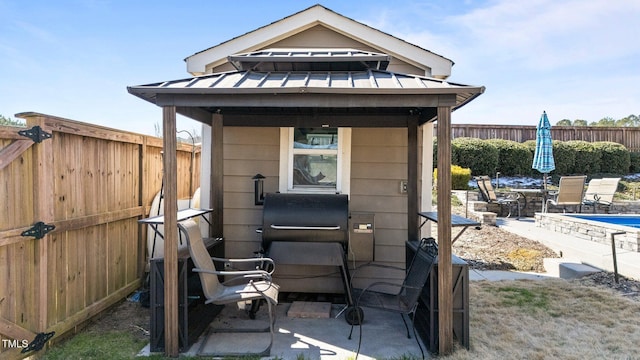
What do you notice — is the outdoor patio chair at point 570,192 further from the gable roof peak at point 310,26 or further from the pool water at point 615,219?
the gable roof peak at point 310,26

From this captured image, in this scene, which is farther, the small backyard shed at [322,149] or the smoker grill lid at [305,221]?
the small backyard shed at [322,149]

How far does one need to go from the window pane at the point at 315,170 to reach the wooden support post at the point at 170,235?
175 centimetres

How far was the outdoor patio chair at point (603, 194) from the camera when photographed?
9609mm

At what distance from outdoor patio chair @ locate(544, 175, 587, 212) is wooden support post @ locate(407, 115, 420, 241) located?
7.06m

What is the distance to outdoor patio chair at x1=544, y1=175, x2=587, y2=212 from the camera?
913 centimetres

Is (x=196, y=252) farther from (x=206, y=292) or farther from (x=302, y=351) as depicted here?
(x=302, y=351)

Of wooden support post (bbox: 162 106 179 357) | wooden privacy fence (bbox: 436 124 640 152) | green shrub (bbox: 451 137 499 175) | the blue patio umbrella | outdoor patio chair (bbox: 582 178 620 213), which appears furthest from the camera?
wooden privacy fence (bbox: 436 124 640 152)

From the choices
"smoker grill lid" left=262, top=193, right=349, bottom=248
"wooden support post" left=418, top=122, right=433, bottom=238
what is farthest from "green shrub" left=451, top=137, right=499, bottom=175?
"smoker grill lid" left=262, top=193, right=349, bottom=248

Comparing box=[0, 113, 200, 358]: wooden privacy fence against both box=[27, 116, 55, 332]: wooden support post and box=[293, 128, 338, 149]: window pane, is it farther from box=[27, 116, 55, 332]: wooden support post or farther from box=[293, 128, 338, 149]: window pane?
box=[293, 128, 338, 149]: window pane

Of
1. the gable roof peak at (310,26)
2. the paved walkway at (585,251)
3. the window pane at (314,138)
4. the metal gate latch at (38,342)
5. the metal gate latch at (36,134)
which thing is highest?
the gable roof peak at (310,26)

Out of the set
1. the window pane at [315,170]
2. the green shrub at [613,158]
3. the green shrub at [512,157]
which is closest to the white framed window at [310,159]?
the window pane at [315,170]

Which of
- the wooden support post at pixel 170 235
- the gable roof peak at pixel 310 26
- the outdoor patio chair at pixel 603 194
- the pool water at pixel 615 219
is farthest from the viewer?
the outdoor patio chair at pixel 603 194

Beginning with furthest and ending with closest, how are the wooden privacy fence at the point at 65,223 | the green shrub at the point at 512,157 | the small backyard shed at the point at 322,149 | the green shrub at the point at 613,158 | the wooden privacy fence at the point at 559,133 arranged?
the wooden privacy fence at the point at 559,133
the green shrub at the point at 613,158
the green shrub at the point at 512,157
the small backyard shed at the point at 322,149
the wooden privacy fence at the point at 65,223

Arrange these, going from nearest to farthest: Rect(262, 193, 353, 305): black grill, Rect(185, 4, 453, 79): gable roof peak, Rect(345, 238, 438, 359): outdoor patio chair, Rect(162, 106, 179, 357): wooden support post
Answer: Rect(162, 106, 179, 357): wooden support post
Rect(345, 238, 438, 359): outdoor patio chair
Rect(262, 193, 353, 305): black grill
Rect(185, 4, 453, 79): gable roof peak
